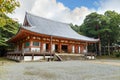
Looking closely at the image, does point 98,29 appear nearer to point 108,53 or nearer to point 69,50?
point 108,53

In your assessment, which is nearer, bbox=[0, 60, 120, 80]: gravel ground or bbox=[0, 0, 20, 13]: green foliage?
bbox=[0, 0, 20, 13]: green foliage

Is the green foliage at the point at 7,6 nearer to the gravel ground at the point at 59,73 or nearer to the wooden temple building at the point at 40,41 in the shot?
the gravel ground at the point at 59,73

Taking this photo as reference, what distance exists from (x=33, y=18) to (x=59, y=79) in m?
20.3

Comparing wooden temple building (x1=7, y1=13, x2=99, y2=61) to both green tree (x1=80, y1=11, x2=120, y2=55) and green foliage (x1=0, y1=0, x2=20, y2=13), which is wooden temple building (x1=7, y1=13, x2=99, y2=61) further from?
green foliage (x1=0, y1=0, x2=20, y2=13)

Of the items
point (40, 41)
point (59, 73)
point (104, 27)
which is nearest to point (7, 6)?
point (59, 73)

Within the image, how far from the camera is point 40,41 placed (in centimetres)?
2202

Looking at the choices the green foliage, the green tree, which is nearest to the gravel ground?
the green foliage

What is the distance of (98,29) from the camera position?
3503cm

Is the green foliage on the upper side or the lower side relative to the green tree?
lower

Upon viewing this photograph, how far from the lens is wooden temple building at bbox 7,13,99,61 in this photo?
1904cm

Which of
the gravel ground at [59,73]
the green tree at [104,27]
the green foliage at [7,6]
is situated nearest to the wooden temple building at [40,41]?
the green tree at [104,27]

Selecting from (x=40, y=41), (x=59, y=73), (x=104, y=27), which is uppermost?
(x=104, y=27)

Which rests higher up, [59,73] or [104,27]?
[104,27]

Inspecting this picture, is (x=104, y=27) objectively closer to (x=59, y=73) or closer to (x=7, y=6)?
(x=59, y=73)
